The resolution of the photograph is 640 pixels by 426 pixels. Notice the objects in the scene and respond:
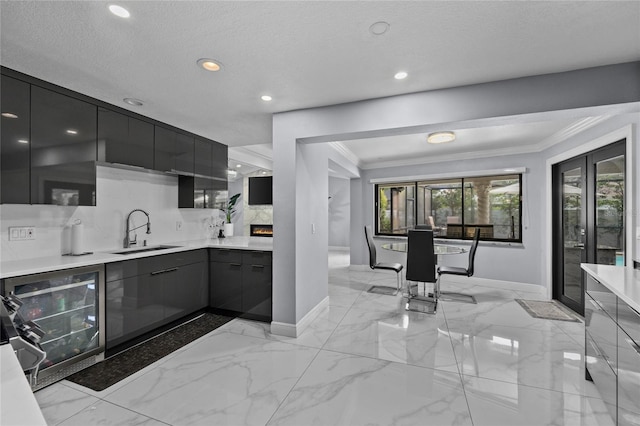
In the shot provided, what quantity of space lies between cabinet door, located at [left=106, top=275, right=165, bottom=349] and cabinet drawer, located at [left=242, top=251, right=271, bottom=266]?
3.00ft

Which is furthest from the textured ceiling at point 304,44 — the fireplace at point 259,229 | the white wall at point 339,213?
the white wall at point 339,213

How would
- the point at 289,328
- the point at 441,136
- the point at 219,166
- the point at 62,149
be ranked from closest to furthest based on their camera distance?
the point at 62,149 < the point at 289,328 < the point at 441,136 < the point at 219,166

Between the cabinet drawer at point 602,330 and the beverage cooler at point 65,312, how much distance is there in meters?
3.73

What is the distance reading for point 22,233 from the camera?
2.38 m

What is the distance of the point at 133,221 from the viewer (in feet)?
10.9

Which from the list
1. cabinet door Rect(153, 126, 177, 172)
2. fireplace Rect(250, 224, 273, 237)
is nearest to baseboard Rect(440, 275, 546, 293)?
cabinet door Rect(153, 126, 177, 172)

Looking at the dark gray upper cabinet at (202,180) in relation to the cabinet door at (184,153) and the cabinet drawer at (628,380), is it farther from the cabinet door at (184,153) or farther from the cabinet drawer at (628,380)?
the cabinet drawer at (628,380)

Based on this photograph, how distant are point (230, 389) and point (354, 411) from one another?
0.93m

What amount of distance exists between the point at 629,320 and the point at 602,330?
17.5 inches

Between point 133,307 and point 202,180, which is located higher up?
point 202,180

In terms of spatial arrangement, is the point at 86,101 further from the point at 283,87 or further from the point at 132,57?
the point at 283,87

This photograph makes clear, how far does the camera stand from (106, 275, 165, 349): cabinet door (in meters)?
2.50

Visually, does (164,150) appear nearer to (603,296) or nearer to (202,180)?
(202,180)

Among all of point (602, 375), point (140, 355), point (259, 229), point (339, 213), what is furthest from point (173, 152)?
point (339, 213)
